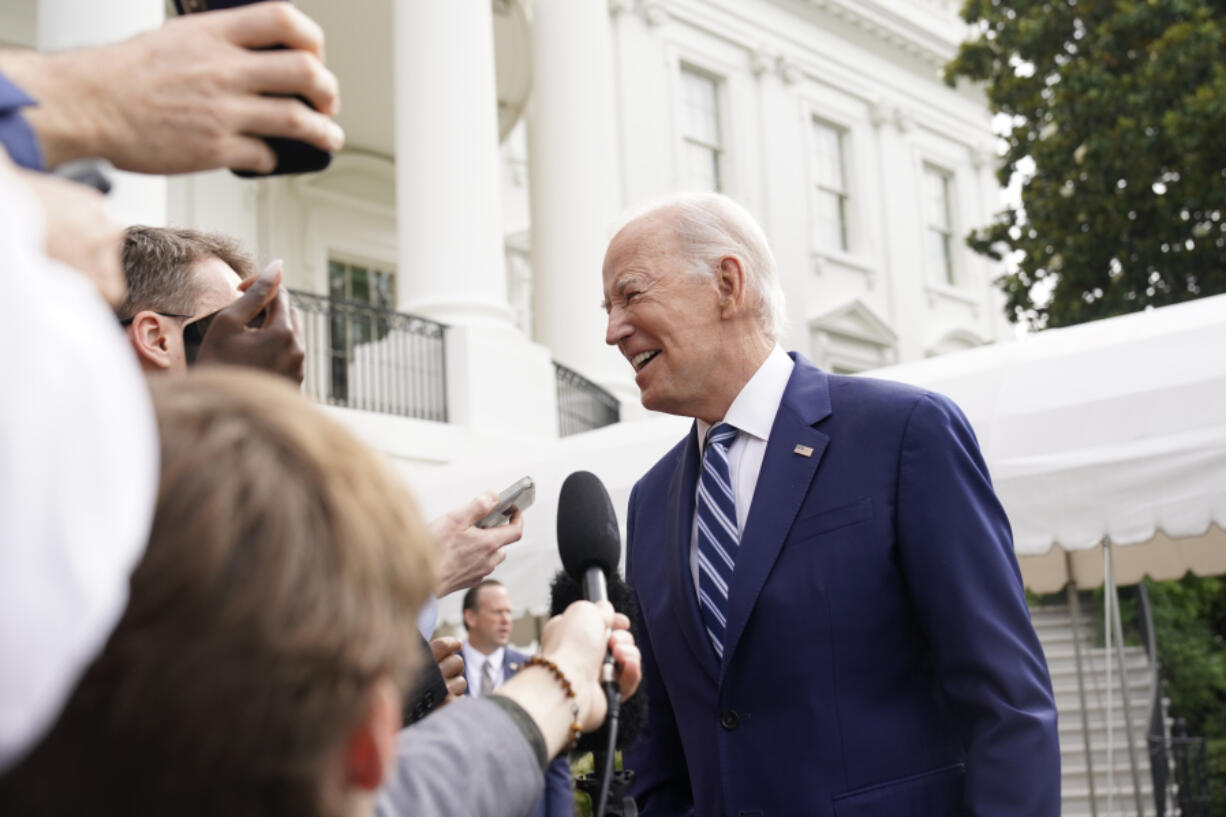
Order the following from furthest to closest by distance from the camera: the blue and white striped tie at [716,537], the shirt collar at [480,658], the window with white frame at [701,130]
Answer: the window with white frame at [701,130] < the shirt collar at [480,658] < the blue and white striped tie at [716,537]

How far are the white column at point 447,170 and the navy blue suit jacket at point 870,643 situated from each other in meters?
10.9

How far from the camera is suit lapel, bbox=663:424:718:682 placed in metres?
2.53

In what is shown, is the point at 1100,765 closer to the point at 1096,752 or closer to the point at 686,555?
the point at 1096,752

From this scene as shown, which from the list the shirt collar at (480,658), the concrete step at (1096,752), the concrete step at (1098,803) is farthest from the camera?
the concrete step at (1096,752)

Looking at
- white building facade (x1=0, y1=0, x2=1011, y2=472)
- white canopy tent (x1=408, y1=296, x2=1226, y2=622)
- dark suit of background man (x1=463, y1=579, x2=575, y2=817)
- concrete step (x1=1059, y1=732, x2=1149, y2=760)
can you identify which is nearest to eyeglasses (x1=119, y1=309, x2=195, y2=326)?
white canopy tent (x1=408, y1=296, x2=1226, y2=622)

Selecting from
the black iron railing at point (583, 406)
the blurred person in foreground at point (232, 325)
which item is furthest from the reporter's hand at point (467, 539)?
the black iron railing at point (583, 406)

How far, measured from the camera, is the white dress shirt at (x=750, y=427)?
2.69 metres

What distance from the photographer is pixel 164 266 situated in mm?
2182

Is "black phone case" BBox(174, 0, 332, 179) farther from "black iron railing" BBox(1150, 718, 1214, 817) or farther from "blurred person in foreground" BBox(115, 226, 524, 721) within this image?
"black iron railing" BBox(1150, 718, 1214, 817)

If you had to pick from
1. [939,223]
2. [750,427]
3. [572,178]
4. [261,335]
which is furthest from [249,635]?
[939,223]

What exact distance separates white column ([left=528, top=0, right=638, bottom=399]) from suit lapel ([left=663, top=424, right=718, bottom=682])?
12.5 meters

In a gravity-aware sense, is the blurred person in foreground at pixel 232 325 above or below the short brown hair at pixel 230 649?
above

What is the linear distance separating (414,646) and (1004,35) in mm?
15525

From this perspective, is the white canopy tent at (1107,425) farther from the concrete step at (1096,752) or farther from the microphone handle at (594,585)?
the concrete step at (1096,752)
